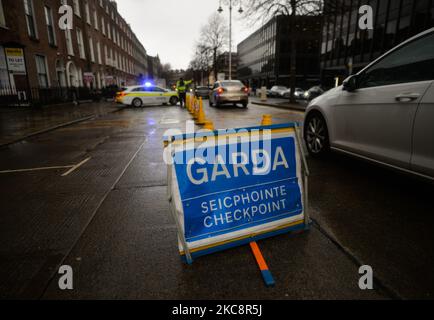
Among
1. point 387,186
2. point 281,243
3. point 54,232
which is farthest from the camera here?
point 387,186

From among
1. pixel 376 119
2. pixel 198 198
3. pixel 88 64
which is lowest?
pixel 198 198

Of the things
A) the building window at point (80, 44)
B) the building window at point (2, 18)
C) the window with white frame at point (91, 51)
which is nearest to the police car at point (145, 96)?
the building window at point (2, 18)

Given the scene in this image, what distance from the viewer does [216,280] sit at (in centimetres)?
194

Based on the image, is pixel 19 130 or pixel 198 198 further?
pixel 19 130

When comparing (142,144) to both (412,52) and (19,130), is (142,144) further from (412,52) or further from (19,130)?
(412,52)

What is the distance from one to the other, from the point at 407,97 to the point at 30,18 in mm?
22744

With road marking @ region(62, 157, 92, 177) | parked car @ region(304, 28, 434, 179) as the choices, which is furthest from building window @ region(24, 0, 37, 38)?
parked car @ region(304, 28, 434, 179)

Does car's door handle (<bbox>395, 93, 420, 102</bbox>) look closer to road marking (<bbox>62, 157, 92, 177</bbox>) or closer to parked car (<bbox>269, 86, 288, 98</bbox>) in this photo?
road marking (<bbox>62, 157, 92, 177</bbox>)

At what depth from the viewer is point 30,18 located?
1775 cm

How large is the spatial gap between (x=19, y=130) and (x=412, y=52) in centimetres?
1069

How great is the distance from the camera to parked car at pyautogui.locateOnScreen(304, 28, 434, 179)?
2.71 meters

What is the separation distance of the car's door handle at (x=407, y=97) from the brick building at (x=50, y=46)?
53.4 feet
